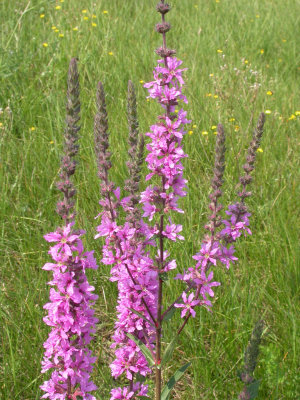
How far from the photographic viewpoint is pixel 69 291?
192cm

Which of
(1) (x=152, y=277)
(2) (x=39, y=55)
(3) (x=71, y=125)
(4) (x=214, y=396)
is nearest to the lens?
(3) (x=71, y=125)

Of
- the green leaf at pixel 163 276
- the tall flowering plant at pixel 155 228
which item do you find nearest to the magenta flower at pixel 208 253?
the tall flowering plant at pixel 155 228

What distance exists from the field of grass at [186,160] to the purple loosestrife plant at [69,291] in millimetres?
367

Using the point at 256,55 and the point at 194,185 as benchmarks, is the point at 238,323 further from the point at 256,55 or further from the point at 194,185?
the point at 256,55

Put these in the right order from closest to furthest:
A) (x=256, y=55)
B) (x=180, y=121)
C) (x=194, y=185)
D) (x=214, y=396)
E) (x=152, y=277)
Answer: (x=180, y=121) < (x=152, y=277) < (x=214, y=396) < (x=194, y=185) < (x=256, y=55)

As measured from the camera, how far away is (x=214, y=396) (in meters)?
2.73

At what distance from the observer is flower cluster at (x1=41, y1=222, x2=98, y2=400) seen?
1.94m

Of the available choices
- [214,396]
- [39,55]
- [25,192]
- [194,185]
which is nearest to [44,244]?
[25,192]

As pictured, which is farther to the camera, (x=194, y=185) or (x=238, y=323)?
(x=194, y=185)

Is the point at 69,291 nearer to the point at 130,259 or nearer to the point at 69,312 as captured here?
the point at 69,312

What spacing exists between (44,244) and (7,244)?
324mm

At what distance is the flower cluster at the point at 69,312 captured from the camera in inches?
76.3

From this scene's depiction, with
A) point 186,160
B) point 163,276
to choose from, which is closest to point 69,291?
point 163,276

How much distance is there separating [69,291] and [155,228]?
55 cm
